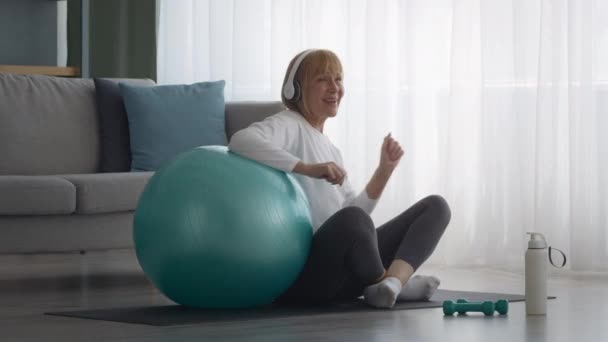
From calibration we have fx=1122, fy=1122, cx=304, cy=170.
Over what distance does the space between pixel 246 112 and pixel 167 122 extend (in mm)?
336

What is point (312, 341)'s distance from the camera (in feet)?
8.22

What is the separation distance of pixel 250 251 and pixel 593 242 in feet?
6.97

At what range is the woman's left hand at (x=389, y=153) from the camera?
313 centimetres

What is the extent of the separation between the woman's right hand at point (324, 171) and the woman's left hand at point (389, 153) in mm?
163

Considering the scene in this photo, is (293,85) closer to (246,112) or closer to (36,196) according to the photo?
(36,196)

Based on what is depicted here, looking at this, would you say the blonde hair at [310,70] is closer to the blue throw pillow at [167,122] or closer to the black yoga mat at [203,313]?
the black yoga mat at [203,313]

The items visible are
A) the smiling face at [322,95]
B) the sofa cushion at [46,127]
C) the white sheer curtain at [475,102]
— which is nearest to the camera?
the smiling face at [322,95]

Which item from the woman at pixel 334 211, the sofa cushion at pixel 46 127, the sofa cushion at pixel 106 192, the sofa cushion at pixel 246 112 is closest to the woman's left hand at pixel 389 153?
the woman at pixel 334 211

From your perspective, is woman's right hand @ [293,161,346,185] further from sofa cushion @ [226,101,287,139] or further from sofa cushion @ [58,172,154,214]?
sofa cushion @ [226,101,287,139]

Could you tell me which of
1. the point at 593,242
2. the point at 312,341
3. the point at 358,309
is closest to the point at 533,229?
the point at 593,242

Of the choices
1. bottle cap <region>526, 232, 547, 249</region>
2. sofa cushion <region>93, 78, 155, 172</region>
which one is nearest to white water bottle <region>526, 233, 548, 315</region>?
bottle cap <region>526, 232, 547, 249</region>

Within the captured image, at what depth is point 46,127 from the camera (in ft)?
15.0

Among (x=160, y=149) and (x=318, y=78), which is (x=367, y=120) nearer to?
(x=160, y=149)

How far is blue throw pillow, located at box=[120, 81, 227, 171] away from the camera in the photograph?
4.57 m
